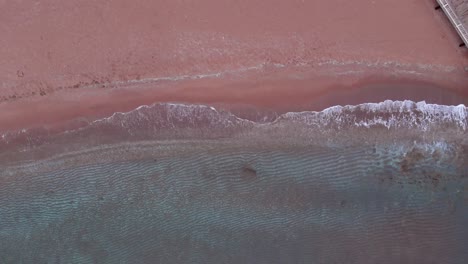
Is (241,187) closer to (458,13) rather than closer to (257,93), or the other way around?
(257,93)

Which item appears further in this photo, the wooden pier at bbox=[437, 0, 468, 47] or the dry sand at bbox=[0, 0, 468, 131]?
the dry sand at bbox=[0, 0, 468, 131]

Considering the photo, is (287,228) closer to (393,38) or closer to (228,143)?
(228,143)

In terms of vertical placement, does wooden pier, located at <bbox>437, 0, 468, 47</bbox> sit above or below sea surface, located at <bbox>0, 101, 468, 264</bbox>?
above

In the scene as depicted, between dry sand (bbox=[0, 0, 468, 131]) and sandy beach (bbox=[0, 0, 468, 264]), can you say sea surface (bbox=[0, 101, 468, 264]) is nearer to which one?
sandy beach (bbox=[0, 0, 468, 264])

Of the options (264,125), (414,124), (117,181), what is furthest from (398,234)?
(117,181)

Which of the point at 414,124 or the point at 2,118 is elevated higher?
the point at 2,118

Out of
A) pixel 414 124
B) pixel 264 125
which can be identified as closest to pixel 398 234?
pixel 414 124

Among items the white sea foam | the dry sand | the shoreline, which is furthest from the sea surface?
the dry sand

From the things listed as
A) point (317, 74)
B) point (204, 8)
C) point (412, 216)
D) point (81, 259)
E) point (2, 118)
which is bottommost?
point (81, 259)
